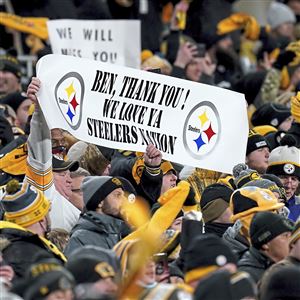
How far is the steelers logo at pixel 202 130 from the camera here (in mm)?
12031

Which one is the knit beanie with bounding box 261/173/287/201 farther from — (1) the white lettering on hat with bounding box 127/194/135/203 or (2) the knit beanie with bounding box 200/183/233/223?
(1) the white lettering on hat with bounding box 127/194/135/203

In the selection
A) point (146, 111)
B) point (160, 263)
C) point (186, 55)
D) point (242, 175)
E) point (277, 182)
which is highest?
point (160, 263)

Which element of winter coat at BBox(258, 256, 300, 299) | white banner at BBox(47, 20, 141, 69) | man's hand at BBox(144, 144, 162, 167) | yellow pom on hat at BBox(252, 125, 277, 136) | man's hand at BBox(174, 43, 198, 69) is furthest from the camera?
man's hand at BBox(174, 43, 198, 69)

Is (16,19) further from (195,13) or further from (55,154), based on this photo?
(55,154)

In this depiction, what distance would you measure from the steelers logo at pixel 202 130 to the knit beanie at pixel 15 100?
3563mm

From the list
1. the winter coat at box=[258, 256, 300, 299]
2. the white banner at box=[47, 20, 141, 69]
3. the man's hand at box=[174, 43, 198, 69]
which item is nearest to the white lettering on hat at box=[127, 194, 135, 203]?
the winter coat at box=[258, 256, 300, 299]

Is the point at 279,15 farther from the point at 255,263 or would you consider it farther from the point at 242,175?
the point at 255,263

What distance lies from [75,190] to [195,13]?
25.7 ft

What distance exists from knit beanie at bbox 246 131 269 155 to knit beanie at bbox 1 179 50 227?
3.26 m

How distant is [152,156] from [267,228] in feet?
6.50

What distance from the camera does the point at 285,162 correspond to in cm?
1284

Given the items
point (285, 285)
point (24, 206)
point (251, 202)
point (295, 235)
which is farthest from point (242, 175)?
point (285, 285)

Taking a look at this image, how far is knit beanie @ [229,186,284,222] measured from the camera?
1069cm

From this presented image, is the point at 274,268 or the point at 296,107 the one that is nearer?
A: the point at 274,268
